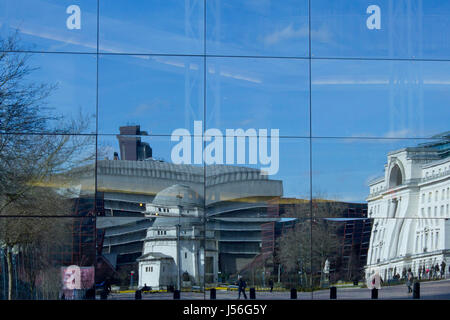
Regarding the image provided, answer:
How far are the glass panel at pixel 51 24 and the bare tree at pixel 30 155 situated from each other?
0.91 feet

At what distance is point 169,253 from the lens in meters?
17.0

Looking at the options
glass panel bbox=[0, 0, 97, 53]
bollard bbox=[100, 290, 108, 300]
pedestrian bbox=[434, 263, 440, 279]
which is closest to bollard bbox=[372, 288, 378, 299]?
pedestrian bbox=[434, 263, 440, 279]

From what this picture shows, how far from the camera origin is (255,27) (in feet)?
56.9

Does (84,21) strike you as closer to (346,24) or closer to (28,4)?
(28,4)

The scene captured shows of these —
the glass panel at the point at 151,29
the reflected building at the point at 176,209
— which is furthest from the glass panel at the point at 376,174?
the glass panel at the point at 151,29

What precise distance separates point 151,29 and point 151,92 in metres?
1.49

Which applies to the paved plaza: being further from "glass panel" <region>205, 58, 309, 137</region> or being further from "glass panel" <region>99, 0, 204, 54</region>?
"glass panel" <region>99, 0, 204, 54</region>

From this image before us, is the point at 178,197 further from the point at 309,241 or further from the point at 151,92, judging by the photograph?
the point at 309,241

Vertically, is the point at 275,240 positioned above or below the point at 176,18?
below

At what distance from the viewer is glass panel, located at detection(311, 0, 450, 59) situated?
57.3 feet

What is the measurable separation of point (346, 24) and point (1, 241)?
31.0 ft

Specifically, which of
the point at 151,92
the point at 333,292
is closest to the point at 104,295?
the point at 151,92

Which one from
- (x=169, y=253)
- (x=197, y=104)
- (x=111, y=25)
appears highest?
(x=111, y=25)
